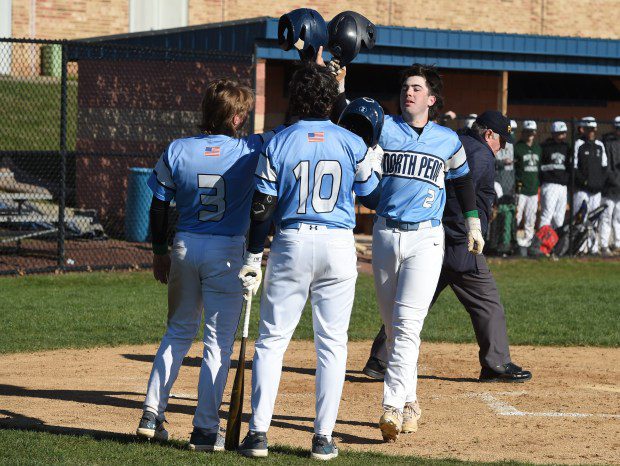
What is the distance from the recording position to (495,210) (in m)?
16.3

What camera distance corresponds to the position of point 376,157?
603 cm

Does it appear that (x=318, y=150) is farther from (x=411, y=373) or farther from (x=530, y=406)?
(x=530, y=406)

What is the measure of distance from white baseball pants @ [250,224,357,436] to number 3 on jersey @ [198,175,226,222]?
389 millimetres

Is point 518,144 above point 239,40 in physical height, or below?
below

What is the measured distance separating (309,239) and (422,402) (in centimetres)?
219

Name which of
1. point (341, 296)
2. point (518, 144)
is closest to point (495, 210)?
point (518, 144)

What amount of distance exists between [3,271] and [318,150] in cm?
875

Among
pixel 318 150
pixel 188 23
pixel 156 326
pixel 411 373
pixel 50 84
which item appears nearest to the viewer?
pixel 318 150

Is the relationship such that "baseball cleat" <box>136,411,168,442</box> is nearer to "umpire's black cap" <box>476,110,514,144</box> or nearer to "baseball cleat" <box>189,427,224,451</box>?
"baseball cleat" <box>189,427,224,451</box>

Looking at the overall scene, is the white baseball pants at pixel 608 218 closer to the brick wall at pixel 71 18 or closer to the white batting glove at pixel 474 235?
the white batting glove at pixel 474 235

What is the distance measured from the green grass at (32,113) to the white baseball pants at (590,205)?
12112 mm

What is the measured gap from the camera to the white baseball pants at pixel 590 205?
17.4 meters

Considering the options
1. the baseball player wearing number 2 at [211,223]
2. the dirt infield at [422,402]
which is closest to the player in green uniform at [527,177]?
the dirt infield at [422,402]

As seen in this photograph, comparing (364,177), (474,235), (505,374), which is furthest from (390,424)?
(505,374)
